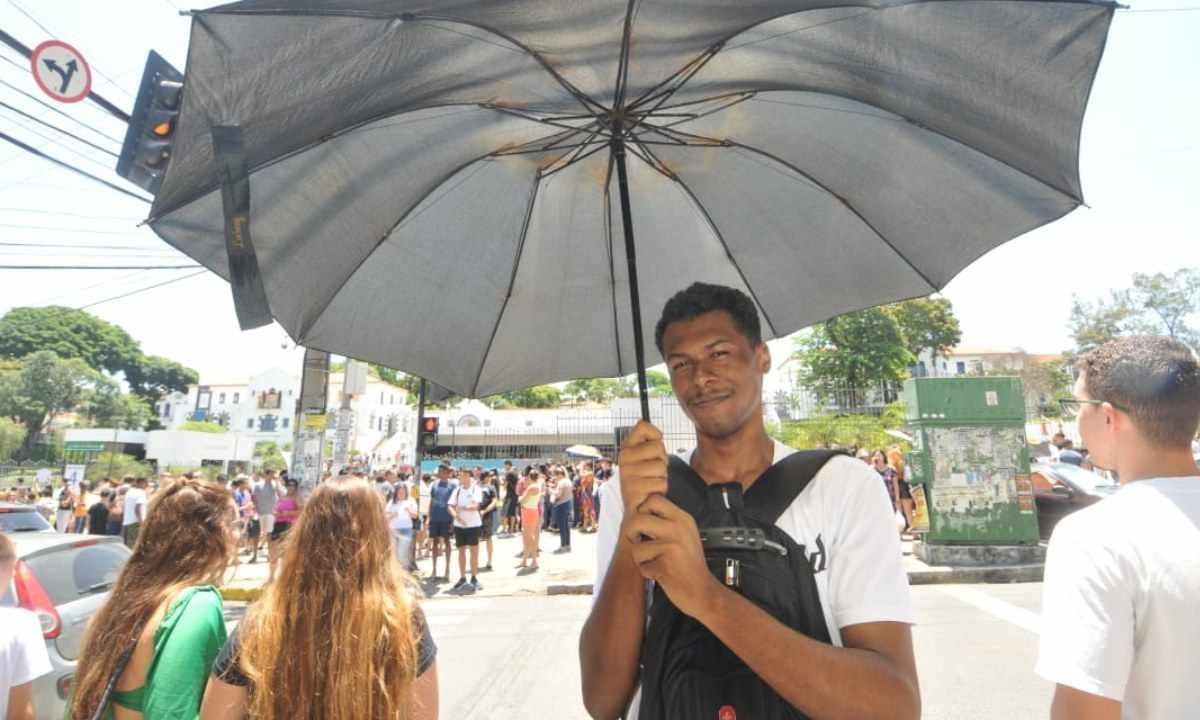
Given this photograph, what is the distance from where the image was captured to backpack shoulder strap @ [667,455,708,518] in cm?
156

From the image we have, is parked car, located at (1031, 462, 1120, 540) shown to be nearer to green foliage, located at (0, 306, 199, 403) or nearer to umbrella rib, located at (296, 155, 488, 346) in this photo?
umbrella rib, located at (296, 155, 488, 346)

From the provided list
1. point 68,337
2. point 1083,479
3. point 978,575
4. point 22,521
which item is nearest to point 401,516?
point 22,521

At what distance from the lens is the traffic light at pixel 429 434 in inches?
539

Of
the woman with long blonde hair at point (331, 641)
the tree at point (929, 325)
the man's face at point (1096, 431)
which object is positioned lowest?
the woman with long blonde hair at point (331, 641)

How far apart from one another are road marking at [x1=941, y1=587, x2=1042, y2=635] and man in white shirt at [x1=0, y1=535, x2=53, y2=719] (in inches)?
311

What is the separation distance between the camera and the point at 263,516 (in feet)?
48.0

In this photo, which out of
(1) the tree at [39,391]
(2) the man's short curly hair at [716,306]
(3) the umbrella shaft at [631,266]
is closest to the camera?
(2) the man's short curly hair at [716,306]

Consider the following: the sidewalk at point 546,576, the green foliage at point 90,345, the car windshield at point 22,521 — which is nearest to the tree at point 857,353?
the sidewalk at point 546,576

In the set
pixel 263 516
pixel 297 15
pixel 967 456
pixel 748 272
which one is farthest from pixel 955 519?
pixel 263 516

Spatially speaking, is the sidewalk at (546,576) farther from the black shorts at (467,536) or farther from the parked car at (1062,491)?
the parked car at (1062,491)

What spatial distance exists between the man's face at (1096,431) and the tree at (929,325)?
53.6m

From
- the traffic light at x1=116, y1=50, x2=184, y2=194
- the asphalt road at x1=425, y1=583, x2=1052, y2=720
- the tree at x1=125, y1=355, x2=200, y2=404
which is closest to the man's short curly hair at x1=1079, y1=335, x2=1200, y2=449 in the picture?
the asphalt road at x1=425, y1=583, x2=1052, y2=720

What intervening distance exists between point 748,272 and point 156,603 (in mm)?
2470

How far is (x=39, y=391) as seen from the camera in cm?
6894
